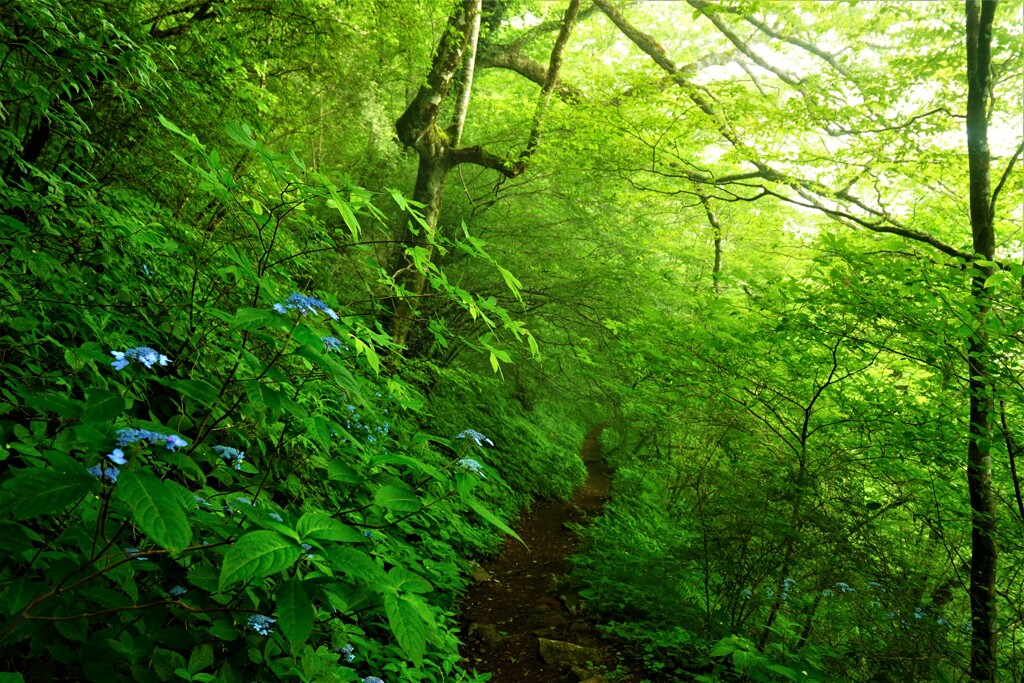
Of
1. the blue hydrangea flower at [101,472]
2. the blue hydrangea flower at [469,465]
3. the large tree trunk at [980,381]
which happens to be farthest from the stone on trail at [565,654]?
the blue hydrangea flower at [101,472]

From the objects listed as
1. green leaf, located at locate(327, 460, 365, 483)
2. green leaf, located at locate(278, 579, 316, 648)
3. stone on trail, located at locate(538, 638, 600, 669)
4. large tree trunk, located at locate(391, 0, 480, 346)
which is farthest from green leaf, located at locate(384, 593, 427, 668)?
large tree trunk, located at locate(391, 0, 480, 346)

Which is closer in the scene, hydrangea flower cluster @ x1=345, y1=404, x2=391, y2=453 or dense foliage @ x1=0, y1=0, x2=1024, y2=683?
dense foliage @ x1=0, y1=0, x2=1024, y2=683

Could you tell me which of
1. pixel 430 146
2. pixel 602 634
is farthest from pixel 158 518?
pixel 430 146

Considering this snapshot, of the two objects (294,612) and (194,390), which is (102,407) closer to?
(194,390)

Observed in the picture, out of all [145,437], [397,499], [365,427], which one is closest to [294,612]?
[397,499]

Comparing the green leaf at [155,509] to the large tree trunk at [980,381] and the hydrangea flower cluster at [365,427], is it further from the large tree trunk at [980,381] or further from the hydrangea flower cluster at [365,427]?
the large tree trunk at [980,381]

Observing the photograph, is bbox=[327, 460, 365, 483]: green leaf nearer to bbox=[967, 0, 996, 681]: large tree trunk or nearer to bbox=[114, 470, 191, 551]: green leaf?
bbox=[114, 470, 191, 551]: green leaf

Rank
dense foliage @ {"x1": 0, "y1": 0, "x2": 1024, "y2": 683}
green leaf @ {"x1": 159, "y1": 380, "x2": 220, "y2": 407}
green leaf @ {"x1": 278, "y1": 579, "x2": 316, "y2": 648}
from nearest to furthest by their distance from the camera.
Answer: green leaf @ {"x1": 278, "y1": 579, "x2": 316, "y2": 648} → green leaf @ {"x1": 159, "y1": 380, "x2": 220, "y2": 407} → dense foliage @ {"x1": 0, "y1": 0, "x2": 1024, "y2": 683}

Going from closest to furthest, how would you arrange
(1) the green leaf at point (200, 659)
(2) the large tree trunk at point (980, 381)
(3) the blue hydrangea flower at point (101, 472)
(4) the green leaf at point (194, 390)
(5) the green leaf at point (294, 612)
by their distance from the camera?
(5) the green leaf at point (294, 612) < (4) the green leaf at point (194, 390) < (3) the blue hydrangea flower at point (101, 472) < (1) the green leaf at point (200, 659) < (2) the large tree trunk at point (980, 381)

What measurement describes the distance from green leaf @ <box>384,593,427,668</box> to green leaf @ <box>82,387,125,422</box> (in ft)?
2.17

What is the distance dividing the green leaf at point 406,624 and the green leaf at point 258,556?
0.24 m

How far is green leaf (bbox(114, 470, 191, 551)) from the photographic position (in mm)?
961

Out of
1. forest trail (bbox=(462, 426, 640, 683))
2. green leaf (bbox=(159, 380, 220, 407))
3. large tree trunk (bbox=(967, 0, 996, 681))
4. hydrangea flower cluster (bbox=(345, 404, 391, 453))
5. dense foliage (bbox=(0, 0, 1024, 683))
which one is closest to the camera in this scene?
green leaf (bbox=(159, 380, 220, 407))

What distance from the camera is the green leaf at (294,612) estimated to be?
1095 mm
